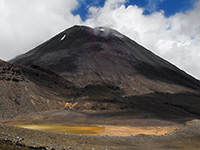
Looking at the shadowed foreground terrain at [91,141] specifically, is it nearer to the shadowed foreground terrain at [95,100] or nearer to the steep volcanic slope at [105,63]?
the shadowed foreground terrain at [95,100]

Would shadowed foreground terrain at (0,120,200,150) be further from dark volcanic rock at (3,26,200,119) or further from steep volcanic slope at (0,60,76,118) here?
steep volcanic slope at (0,60,76,118)

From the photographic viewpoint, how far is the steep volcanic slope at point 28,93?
4531 cm

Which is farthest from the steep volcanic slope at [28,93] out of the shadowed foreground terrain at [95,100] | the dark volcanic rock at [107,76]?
the dark volcanic rock at [107,76]

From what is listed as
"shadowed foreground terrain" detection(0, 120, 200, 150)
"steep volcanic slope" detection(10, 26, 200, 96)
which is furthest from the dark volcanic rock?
"shadowed foreground terrain" detection(0, 120, 200, 150)

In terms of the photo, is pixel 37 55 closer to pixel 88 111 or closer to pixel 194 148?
pixel 88 111

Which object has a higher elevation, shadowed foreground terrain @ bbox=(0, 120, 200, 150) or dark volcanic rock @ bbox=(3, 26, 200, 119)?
dark volcanic rock @ bbox=(3, 26, 200, 119)

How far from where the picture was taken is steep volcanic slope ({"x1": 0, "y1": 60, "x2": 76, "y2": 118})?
1784 inches

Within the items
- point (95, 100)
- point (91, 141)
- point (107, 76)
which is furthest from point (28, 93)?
point (107, 76)

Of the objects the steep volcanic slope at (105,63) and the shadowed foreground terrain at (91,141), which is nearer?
the shadowed foreground terrain at (91,141)

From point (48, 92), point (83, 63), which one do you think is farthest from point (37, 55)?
point (48, 92)

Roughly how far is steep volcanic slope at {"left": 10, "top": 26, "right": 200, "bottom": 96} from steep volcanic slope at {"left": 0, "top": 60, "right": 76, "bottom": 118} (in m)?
19.1

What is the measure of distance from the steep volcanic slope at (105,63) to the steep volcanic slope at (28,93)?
62.6 ft

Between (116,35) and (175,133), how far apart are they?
109 metres

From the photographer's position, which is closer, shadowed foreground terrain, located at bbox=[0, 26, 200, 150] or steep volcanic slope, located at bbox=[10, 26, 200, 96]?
shadowed foreground terrain, located at bbox=[0, 26, 200, 150]
